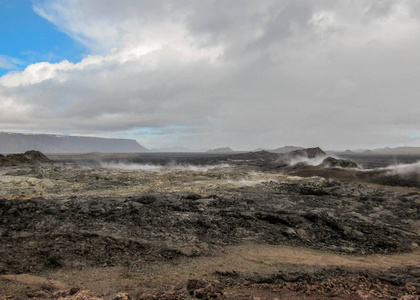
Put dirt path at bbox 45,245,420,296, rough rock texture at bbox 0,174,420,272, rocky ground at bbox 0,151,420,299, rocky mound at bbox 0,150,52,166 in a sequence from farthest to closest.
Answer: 1. rocky mound at bbox 0,150,52,166
2. rough rock texture at bbox 0,174,420,272
3. dirt path at bbox 45,245,420,296
4. rocky ground at bbox 0,151,420,299

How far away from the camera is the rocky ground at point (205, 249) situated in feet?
20.1

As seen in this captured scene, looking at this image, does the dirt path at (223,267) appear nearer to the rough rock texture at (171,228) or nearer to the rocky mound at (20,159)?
the rough rock texture at (171,228)

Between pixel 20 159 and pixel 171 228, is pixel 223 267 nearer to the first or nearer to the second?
pixel 171 228

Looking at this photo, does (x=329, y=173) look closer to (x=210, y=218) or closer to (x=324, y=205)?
(x=324, y=205)

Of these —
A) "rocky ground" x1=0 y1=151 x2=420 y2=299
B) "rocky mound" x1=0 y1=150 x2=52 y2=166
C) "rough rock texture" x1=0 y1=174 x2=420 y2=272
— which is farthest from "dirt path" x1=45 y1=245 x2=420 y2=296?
"rocky mound" x1=0 y1=150 x2=52 y2=166

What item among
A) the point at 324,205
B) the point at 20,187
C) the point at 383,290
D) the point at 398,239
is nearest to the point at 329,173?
the point at 324,205

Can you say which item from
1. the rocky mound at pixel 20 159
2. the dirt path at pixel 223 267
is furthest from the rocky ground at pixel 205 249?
the rocky mound at pixel 20 159

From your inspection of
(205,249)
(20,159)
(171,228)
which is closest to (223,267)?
(205,249)

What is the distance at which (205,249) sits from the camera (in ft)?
28.9

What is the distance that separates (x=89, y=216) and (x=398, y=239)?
44.1 ft

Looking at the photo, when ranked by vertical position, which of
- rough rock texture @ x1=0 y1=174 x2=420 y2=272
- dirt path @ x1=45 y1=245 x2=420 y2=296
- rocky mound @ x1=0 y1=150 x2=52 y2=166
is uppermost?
rocky mound @ x1=0 y1=150 x2=52 y2=166

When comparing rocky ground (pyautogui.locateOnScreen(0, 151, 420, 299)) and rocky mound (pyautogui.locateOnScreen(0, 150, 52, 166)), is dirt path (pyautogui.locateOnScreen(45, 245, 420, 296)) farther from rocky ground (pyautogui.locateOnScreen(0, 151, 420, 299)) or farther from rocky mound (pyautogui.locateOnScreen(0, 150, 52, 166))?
rocky mound (pyautogui.locateOnScreen(0, 150, 52, 166))

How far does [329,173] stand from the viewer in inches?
1266

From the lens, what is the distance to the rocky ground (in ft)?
20.1
